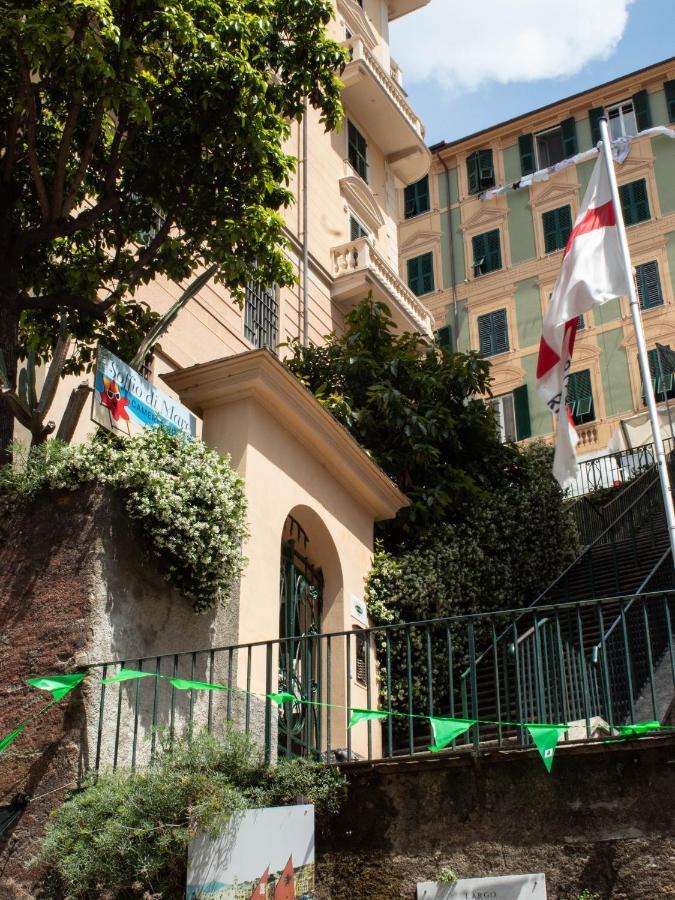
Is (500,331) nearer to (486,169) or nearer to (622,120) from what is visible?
(486,169)

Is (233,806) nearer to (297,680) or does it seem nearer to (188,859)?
(188,859)

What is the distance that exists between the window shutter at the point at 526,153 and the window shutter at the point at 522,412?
762cm

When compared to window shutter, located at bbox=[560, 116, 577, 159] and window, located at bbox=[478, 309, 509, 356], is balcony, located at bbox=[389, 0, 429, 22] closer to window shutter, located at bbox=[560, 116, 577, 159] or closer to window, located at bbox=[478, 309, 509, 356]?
window shutter, located at bbox=[560, 116, 577, 159]

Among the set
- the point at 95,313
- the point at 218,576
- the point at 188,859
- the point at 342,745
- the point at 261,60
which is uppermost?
the point at 261,60

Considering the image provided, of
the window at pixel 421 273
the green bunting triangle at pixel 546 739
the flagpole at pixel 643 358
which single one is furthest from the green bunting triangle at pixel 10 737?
the window at pixel 421 273

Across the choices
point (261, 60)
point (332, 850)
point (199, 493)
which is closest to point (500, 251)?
point (261, 60)

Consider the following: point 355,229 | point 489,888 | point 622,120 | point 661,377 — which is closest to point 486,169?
point 622,120

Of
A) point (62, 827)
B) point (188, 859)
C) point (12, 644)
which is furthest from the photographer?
point (12, 644)

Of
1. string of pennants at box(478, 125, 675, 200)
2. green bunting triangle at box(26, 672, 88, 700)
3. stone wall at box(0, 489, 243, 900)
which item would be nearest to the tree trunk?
stone wall at box(0, 489, 243, 900)

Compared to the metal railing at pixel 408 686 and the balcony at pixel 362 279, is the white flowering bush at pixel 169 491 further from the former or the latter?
the balcony at pixel 362 279

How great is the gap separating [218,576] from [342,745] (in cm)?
262

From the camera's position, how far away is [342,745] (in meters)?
11.5

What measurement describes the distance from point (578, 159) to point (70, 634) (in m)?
29.0

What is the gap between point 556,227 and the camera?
34.8m
